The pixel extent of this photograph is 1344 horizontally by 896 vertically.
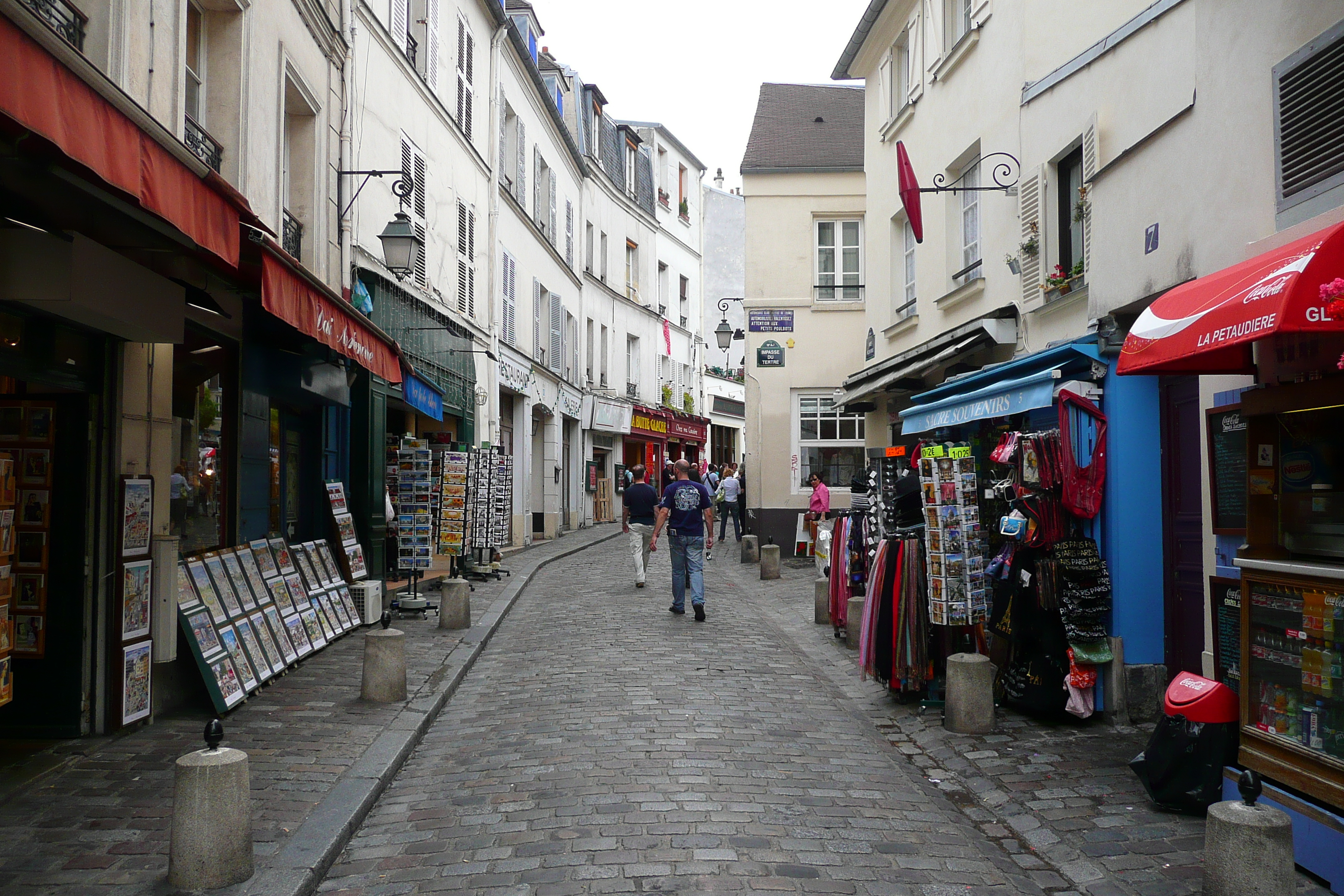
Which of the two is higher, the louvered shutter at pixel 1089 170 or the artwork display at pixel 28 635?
the louvered shutter at pixel 1089 170

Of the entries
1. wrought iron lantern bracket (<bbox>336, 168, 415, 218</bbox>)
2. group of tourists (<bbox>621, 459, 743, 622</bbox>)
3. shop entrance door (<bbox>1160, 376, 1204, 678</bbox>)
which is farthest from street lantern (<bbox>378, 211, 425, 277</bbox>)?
shop entrance door (<bbox>1160, 376, 1204, 678</bbox>)

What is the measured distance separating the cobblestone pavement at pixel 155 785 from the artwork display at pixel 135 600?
608 millimetres

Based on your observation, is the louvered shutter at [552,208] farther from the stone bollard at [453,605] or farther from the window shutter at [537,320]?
the stone bollard at [453,605]

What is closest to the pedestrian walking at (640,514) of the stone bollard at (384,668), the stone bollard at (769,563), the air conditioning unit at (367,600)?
the stone bollard at (769,563)

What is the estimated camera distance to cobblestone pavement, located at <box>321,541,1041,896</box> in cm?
414

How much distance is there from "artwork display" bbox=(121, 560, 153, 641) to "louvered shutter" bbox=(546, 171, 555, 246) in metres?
18.3

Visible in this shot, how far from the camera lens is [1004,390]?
7.71 m

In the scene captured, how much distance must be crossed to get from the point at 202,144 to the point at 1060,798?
7513mm

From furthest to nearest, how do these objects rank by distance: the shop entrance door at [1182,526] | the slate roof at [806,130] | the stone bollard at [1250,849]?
the slate roof at [806,130] → the shop entrance door at [1182,526] → the stone bollard at [1250,849]

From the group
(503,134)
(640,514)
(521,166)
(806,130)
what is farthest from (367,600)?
(806,130)

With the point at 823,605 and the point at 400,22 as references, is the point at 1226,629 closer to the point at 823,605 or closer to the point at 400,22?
the point at 823,605

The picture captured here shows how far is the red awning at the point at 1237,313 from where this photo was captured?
3.69 meters

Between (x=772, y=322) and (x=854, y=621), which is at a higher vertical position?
(x=772, y=322)

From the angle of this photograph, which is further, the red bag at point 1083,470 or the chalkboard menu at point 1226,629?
the red bag at point 1083,470
